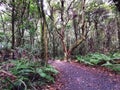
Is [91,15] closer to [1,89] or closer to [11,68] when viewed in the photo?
[11,68]

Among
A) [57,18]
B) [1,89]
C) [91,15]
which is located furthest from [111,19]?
[1,89]

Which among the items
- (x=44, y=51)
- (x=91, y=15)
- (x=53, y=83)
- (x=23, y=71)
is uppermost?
(x=91, y=15)

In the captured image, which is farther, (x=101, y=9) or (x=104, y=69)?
(x=101, y=9)

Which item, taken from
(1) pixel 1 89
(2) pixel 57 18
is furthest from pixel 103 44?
(1) pixel 1 89

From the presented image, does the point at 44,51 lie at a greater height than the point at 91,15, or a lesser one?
lesser

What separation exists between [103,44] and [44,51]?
A: 30569mm

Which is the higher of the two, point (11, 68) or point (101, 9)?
point (101, 9)

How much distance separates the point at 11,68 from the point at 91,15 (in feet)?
75.2

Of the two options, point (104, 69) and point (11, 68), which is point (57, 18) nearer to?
point (104, 69)

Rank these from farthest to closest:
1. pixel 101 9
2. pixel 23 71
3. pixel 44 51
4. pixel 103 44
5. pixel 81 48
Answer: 1. pixel 103 44
2. pixel 81 48
3. pixel 101 9
4. pixel 44 51
5. pixel 23 71

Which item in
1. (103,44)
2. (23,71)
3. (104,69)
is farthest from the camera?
(103,44)

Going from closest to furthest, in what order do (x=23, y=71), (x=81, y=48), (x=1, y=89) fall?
(x=1, y=89) < (x=23, y=71) < (x=81, y=48)

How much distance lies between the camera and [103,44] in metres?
42.0

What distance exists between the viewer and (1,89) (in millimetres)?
7762
